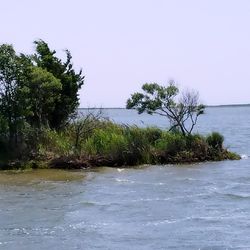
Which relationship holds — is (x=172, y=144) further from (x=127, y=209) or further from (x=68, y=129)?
(x=127, y=209)

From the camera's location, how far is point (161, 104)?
33.8m

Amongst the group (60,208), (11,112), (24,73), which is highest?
(24,73)

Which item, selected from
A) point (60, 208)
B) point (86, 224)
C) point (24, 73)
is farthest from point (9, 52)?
point (86, 224)

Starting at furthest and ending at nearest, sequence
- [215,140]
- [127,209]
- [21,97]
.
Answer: [215,140] < [21,97] < [127,209]

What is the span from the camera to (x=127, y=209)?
19234 millimetres

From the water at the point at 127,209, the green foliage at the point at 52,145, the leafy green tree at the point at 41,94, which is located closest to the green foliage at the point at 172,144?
the water at the point at 127,209

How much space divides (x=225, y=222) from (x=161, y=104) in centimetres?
1724

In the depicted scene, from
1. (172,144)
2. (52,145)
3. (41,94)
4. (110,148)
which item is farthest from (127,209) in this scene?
(41,94)

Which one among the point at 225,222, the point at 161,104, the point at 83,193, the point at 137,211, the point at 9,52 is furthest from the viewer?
the point at 161,104

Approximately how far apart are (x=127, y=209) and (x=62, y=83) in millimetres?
16105

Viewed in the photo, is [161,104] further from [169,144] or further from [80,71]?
[80,71]

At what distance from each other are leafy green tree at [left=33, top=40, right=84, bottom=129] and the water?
6.11 meters

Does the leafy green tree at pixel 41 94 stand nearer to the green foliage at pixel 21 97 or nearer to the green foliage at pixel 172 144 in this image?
the green foliage at pixel 21 97

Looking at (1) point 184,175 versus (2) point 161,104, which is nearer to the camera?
(1) point 184,175
